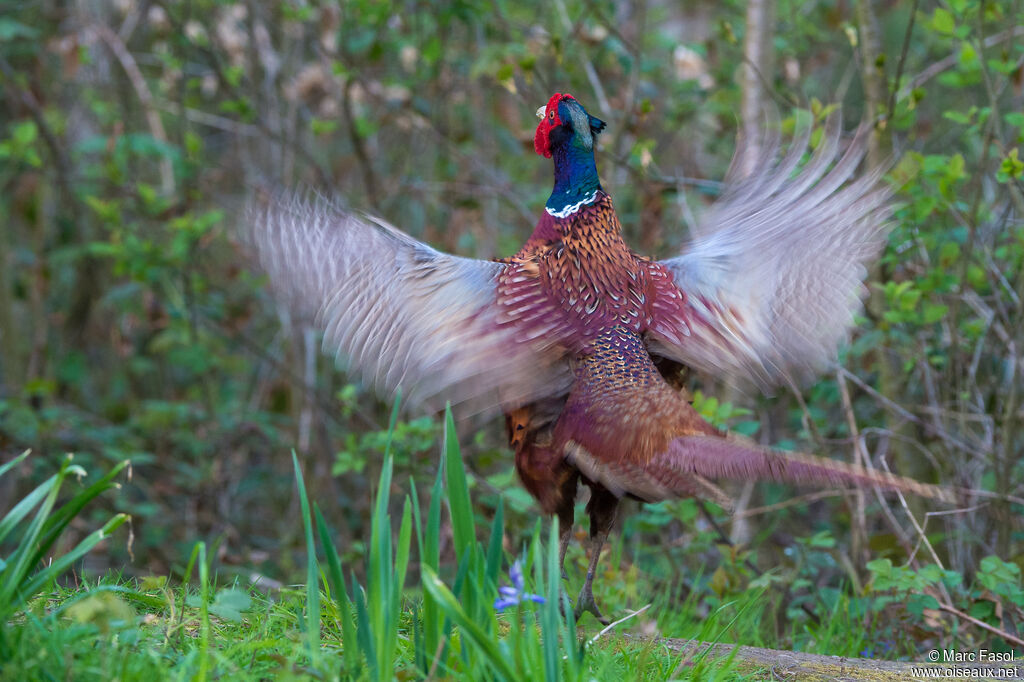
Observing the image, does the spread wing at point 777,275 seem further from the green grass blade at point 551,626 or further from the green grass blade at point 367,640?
the green grass blade at point 367,640

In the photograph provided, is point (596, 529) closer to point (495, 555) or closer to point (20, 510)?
point (495, 555)

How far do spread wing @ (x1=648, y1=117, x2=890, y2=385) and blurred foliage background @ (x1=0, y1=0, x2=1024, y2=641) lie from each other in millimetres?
482

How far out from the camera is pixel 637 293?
345 cm

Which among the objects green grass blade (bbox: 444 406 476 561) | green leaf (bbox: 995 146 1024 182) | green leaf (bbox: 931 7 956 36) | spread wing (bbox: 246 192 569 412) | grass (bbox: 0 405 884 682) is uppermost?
green leaf (bbox: 931 7 956 36)

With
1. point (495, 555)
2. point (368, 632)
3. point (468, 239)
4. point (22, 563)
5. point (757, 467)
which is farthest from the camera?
point (468, 239)

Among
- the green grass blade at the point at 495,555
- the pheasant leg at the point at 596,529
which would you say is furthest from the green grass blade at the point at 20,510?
the pheasant leg at the point at 596,529

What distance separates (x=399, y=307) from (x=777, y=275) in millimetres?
1386

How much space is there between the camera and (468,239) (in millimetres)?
6578

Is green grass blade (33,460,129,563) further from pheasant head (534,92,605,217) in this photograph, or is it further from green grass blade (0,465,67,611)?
pheasant head (534,92,605,217)

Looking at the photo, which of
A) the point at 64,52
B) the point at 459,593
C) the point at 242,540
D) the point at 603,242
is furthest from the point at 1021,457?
the point at 64,52

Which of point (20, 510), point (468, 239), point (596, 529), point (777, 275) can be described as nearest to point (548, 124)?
point (777, 275)

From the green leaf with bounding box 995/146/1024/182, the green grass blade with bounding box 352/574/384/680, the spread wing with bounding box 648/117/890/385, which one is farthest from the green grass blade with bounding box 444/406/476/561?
the green leaf with bounding box 995/146/1024/182

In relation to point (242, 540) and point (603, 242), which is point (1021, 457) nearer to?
point (603, 242)

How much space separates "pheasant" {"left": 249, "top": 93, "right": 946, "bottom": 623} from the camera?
3.09 m
